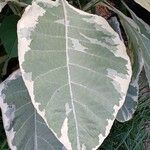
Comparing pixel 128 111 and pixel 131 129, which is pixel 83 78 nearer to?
pixel 128 111

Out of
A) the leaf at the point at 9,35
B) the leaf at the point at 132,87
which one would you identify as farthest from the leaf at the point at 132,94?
the leaf at the point at 9,35

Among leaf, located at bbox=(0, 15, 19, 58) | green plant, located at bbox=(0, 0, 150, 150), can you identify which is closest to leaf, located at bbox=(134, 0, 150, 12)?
green plant, located at bbox=(0, 0, 150, 150)

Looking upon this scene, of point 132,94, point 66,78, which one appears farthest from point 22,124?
point 132,94

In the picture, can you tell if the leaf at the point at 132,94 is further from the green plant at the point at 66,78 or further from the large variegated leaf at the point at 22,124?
the large variegated leaf at the point at 22,124

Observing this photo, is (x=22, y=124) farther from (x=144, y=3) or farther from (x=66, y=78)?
(x=144, y=3)

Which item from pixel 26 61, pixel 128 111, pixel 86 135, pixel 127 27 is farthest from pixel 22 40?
pixel 128 111

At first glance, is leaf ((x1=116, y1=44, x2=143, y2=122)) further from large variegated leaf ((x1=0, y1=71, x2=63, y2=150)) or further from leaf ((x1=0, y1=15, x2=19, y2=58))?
leaf ((x1=0, y1=15, x2=19, y2=58))

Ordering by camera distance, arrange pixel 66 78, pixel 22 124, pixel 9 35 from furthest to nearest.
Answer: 1. pixel 9 35
2. pixel 22 124
3. pixel 66 78
